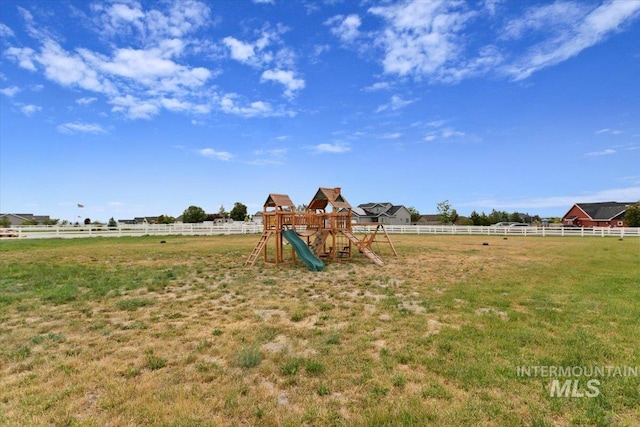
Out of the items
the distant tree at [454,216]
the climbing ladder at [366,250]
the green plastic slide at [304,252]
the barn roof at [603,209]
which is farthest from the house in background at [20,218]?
the barn roof at [603,209]

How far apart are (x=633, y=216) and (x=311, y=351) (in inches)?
1942

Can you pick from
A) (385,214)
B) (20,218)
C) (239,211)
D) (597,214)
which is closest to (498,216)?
(597,214)

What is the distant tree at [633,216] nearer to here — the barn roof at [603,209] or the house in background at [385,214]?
the barn roof at [603,209]

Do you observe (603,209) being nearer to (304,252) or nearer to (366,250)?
(366,250)

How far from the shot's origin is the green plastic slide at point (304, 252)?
36.8 feet

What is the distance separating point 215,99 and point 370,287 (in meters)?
14.9

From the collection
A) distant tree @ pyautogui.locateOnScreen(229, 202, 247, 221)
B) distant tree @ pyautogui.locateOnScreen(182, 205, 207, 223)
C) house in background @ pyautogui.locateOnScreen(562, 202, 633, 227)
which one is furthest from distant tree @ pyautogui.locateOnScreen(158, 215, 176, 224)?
house in background @ pyautogui.locateOnScreen(562, 202, 633, 227)

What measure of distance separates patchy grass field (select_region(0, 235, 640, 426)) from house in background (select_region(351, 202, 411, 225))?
4706cm

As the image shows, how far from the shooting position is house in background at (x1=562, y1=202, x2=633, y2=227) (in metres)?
42.5

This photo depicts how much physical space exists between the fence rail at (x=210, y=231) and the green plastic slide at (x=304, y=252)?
1256cm

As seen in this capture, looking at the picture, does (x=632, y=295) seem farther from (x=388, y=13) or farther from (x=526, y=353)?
(x=388, y=13)

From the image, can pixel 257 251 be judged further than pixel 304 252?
Yes

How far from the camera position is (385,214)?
5628cm

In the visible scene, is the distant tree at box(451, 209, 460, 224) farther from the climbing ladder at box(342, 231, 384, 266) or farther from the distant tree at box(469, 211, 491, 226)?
the climbing ladder at box(342, 231, 384, 266)
